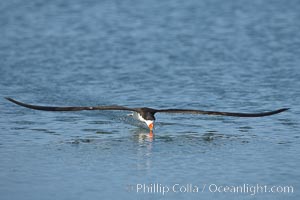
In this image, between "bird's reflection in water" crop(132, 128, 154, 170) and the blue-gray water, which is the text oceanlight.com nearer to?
the blue-gray water

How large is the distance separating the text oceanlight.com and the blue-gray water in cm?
6

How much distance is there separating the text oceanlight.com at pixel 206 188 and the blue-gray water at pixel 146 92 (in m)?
0.06

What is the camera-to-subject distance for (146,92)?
644 inches

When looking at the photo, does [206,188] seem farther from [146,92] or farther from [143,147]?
[146,92]

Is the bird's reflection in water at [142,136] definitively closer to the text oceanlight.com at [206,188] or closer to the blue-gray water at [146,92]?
the blue-gray water at [146,92]

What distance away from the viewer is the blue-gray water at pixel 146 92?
1088cm

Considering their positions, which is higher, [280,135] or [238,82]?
[238,82]

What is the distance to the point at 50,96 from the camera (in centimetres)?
1602

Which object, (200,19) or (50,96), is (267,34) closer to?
(200,19)

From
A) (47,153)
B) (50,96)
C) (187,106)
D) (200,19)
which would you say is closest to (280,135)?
(187,106)

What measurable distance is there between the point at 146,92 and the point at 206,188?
6.17m

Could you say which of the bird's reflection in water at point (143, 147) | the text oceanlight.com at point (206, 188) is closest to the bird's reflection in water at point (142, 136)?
the bird's reflection in water at point (143, 147)

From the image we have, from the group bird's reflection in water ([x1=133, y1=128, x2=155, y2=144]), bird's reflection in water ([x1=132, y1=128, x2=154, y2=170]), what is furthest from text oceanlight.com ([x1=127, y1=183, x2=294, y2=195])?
bird's reflection in water ([x1=133, y1=128, x2=155, y2=144])

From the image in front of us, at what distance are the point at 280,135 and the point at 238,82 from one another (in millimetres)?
4228
